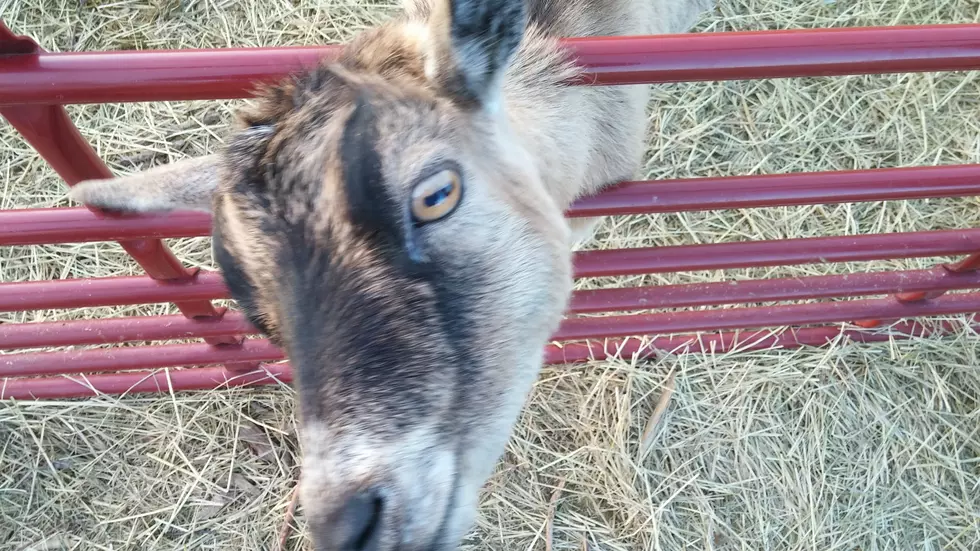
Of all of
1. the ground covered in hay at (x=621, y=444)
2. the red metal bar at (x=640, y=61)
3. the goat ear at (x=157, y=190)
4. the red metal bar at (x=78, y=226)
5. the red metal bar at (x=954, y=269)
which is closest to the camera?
the red metal bar at (x=640, y=61)

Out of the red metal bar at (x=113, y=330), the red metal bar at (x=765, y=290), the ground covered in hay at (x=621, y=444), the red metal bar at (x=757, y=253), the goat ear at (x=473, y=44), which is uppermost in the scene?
the goat ear at (x=473, y=44)

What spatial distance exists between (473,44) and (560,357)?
1.78 metres

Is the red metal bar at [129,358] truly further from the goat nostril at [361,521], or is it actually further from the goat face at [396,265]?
the goat nostril at [361,521]

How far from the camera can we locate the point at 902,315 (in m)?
2.59

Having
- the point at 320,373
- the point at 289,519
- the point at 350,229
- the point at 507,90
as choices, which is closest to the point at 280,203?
the point at 350,229

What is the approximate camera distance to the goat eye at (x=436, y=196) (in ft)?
3.58

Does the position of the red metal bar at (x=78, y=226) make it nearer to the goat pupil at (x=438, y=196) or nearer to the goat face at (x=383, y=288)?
the goat face at (x=383, y=288)

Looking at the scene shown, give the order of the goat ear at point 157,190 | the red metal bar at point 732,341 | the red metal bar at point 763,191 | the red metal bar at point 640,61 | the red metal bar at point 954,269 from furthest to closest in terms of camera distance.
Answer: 1. the red metal bar at point 732,341
2. the red metal bar at point 954,269
3. the red metal bar at point 763,191
4. the goat ear at point 157,190
5. the red metal bar at point 640,61

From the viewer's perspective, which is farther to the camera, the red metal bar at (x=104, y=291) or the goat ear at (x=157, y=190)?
the red metal bar at (x=104, y=291)

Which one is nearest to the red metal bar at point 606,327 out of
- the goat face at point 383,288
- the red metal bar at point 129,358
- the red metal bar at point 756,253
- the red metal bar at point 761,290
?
the red metal bar at point 129,358

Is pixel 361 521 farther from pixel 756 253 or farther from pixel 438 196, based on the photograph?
pixel 756 253

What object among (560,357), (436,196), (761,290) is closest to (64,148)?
(436,196)

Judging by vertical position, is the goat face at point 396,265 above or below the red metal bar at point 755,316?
above

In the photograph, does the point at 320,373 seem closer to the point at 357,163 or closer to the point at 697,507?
the point at 357,163
